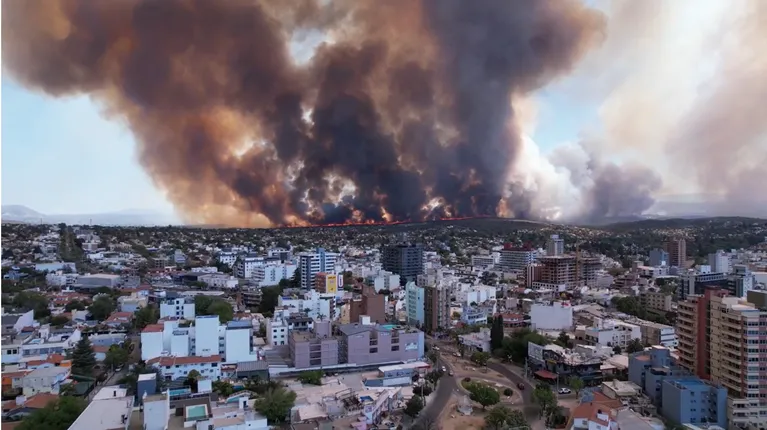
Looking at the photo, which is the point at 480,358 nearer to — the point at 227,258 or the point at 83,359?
the point at 83,359

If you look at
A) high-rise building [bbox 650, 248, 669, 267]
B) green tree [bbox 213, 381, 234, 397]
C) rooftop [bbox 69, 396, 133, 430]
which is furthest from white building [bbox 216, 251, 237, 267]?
high-rise building [bbox 650, 248, 669, 267]

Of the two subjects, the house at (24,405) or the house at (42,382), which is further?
the house at (42,382)

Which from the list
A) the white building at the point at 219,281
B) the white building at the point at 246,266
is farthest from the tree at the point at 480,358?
the white building at the point at 246,266

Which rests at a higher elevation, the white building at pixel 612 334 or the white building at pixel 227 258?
the white building at pixel 227 258

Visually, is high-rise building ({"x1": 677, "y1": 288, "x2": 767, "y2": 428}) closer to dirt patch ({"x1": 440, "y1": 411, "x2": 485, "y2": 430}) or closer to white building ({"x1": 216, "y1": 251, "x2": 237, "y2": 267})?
dirt patch ({"x1": 440, "y1": 411, "x2": 485, "y2": 430})

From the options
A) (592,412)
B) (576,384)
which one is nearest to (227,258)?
(576,384)

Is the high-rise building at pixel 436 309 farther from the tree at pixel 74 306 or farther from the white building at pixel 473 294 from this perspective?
the tree at pixel 74 306

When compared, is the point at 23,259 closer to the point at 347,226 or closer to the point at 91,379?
the point at 91,379
